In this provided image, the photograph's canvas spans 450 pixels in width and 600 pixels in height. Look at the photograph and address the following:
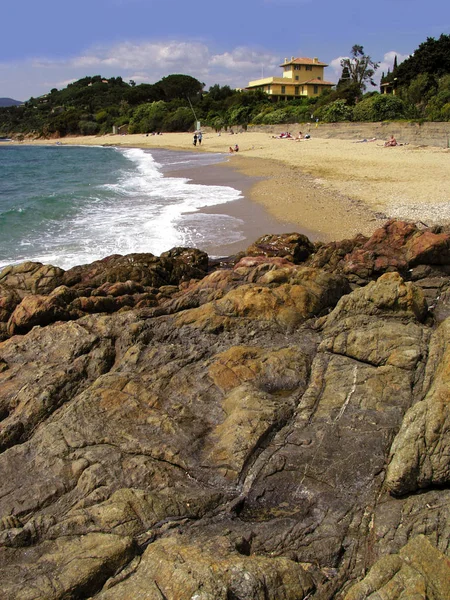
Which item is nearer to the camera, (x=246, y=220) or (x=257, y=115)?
(x=246, y=220)

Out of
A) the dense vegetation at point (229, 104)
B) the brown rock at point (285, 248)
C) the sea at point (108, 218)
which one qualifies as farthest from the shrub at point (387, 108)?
the brown rock at point (285, 248)

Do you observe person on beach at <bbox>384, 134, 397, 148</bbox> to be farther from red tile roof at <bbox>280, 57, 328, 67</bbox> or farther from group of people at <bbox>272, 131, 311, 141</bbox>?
red tile roof at <bbox>280, 57, 328, 67</bbox>

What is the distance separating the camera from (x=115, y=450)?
4.41 metres

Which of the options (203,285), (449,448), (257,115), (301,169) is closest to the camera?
(449,448)

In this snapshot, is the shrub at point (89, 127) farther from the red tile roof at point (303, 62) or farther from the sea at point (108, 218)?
the sea at point (108, 218)

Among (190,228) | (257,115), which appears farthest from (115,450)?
(257,115)

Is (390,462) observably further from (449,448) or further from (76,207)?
(76,207)

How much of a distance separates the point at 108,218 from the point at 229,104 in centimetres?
6825

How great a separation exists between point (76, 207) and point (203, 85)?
3709 inches

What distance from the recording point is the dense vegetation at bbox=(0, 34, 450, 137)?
153ft

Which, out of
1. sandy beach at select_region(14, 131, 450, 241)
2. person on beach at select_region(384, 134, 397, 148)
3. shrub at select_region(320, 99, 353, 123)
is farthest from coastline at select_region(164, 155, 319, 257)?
shrub at select_region(320, 99, 353, 123)

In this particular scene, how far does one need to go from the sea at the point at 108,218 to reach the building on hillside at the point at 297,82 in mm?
66010

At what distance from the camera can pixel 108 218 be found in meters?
18.7

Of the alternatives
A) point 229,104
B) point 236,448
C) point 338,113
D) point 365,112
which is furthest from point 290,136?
point 236,448
